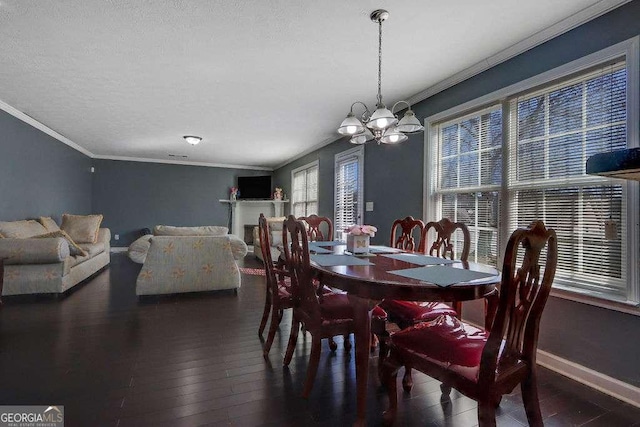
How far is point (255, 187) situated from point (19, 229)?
17.2 feet

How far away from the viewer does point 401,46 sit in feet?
8.41

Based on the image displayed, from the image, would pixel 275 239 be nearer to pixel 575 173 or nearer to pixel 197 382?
pixel 197 382

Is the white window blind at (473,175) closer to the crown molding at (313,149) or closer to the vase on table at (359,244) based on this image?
the vase on table at (359,244)

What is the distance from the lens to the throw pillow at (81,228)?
522 centimetres

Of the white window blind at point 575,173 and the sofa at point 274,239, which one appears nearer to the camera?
the white window blind at point 575,173

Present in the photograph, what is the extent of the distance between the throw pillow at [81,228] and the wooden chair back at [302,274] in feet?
15.8

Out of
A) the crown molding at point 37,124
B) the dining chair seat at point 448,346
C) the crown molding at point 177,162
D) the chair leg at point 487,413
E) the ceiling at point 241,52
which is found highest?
the ceiling at point 241,52

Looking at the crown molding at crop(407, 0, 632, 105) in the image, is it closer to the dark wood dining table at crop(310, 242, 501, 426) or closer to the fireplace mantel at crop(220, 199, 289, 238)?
the dark wood dining table at crop(310, 242, 501, 426)

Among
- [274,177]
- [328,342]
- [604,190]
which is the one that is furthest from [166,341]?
[274,177]

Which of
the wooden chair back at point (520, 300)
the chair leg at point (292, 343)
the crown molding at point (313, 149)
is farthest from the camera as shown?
the crown molding at point (313, 149)

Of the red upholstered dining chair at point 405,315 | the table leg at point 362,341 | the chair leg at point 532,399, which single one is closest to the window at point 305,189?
the red upholstered dining chair at point 405,315

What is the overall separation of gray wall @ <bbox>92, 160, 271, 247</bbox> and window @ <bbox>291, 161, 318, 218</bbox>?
2.08m

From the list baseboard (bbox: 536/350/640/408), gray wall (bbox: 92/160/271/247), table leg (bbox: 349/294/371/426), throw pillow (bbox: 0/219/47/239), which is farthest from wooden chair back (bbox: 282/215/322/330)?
gray wall (bbox: 92/160/271/247)

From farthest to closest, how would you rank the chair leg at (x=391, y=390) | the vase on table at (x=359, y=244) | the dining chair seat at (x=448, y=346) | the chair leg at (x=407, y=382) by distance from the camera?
the vase on table at (x=359, y=244) < the chair leg at (x=407, y=382) < the chair leg at (x=391, y=390) < the dining chair seat at (x=448, y=346)
